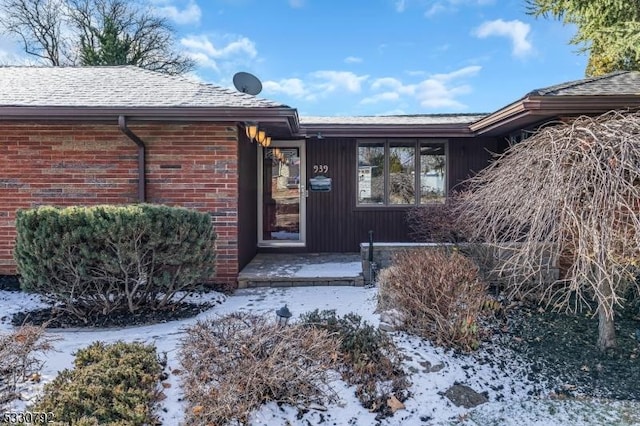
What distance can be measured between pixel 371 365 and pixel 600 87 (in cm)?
574

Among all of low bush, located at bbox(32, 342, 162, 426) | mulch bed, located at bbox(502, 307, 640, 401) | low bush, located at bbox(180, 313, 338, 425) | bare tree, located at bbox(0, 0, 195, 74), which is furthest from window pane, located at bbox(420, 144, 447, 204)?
bare tree, located at bbox(0, 0, 195, 74)

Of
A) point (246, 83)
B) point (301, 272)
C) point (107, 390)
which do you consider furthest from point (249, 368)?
point (246, 83)

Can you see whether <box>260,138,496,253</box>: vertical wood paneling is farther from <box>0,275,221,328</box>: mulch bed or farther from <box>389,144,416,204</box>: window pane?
<box>0,275,221,328</box>: mulch bed

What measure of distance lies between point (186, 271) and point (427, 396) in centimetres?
281

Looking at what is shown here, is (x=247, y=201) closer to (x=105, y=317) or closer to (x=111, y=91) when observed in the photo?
(x=111, y=91)

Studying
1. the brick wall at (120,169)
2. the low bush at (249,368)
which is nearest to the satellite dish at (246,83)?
the brick wall at (120,169)

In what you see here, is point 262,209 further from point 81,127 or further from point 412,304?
point 412,304

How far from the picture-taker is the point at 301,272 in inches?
247

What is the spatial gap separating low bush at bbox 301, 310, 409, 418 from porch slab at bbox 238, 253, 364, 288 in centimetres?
231

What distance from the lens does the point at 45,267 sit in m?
4.09

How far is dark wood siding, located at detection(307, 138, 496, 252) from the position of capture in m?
8.49

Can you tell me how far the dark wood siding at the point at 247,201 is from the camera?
6.18 meters

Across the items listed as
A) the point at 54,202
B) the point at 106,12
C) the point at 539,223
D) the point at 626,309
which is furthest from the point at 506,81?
the point at 106,12

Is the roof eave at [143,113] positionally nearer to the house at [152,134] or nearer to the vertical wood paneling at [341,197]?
the house at [152,134]
